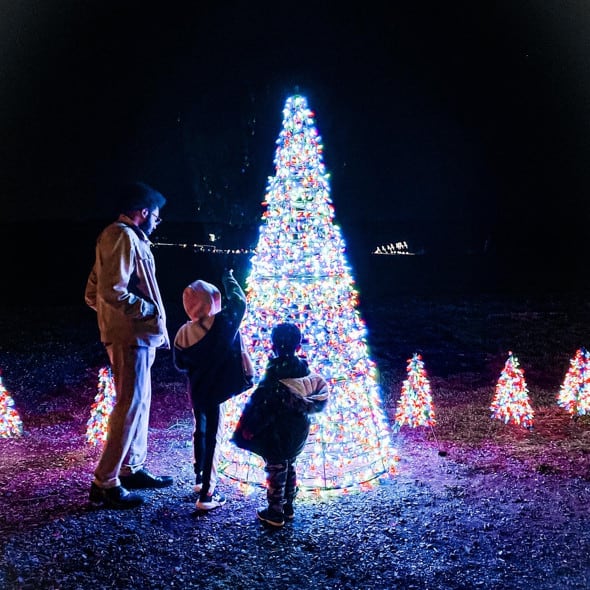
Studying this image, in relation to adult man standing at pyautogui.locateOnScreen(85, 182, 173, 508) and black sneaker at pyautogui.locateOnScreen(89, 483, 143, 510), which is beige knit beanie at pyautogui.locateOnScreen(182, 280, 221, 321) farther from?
black sneaker at pyautogui.locateOnScreen(89, 483, 143, 510)

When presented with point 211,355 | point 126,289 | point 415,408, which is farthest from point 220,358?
point 415,408

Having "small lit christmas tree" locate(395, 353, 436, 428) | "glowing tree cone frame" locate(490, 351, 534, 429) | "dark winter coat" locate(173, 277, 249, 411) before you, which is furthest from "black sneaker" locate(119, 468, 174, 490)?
"glowing tree cone frame" locate(490, 351, 534, 429)

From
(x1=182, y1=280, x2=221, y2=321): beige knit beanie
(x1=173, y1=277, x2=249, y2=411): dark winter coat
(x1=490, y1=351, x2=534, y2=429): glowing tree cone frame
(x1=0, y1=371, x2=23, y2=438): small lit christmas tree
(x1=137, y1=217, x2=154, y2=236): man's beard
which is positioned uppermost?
(x1=137, y1=217, x2=154, y2=236): man's beard

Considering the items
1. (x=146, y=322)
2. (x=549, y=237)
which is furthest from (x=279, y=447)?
(x=549, y=237)

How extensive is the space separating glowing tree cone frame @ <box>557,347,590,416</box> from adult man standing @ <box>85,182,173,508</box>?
17.4 feet

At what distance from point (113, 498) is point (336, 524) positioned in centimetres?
173

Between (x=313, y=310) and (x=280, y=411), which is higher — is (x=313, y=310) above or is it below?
above

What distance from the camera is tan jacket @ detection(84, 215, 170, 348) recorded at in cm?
396

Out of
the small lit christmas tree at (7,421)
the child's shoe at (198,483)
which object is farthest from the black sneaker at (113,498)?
the small lit christmas tree at (7,421)

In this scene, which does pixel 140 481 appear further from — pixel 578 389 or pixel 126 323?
pixel 578 389

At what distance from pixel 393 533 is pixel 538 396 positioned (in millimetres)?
4780

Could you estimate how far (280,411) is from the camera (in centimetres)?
378

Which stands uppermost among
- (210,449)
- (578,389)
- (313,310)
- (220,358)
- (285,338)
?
(313,310)

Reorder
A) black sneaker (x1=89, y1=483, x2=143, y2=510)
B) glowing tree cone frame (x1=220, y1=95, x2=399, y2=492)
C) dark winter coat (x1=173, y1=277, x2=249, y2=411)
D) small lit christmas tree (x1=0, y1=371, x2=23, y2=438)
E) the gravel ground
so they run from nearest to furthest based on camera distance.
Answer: the gravel ground → dark winter coat (x1=173, y1=277, x2=249, y2=411) → black sneaker (x1=89, y1=483, x2=143, y2=510) → glowing tree cone frame (x1=220, y1=95, x2=399, y2=492) → small lit christmas tree (x1=0, y1=371, x2=23, y2=438)
